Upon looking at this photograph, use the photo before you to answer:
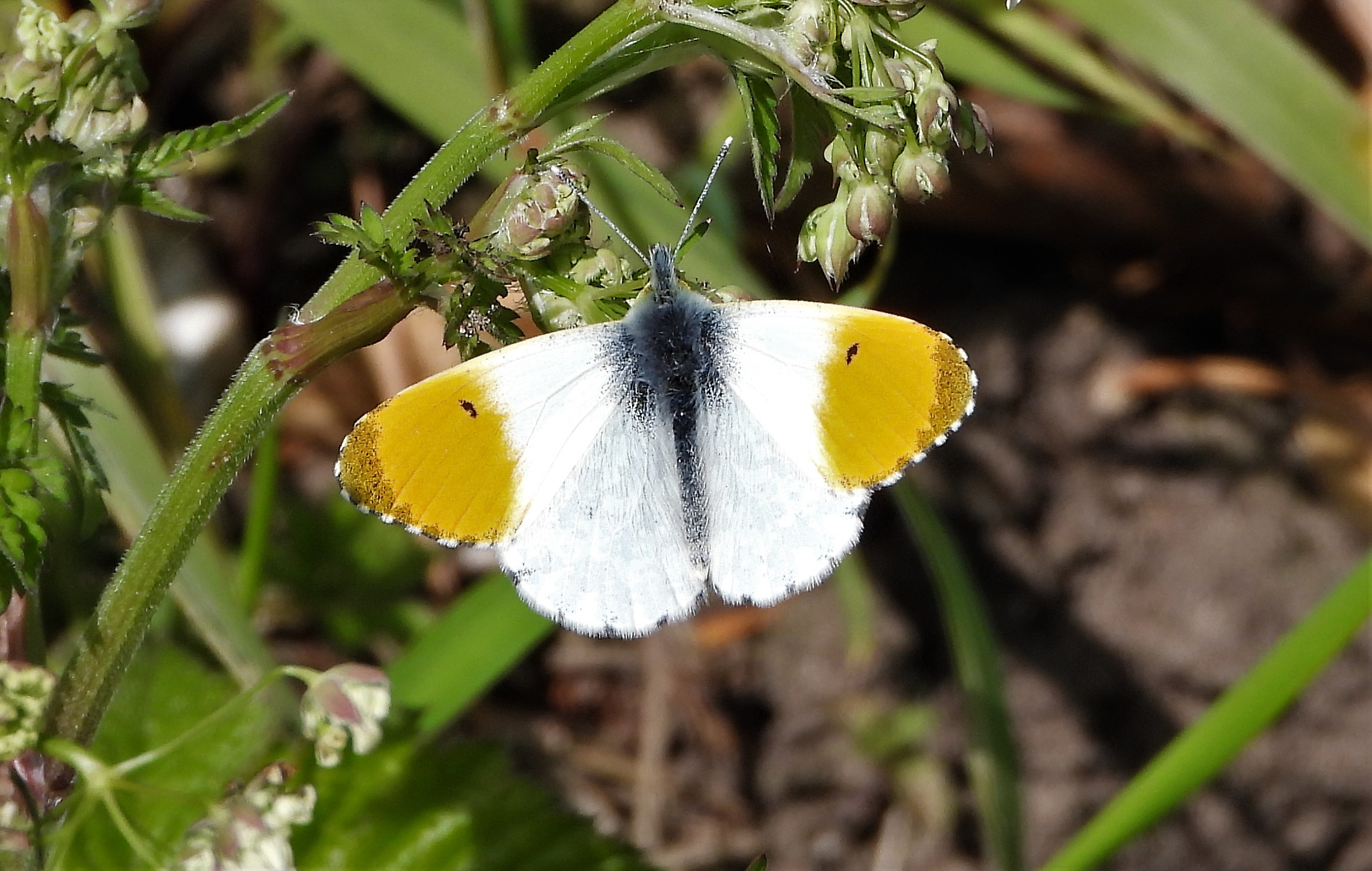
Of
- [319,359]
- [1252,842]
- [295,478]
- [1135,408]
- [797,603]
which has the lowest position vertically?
[295,478]

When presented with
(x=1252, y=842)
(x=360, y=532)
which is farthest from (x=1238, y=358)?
(x=360, y=532)

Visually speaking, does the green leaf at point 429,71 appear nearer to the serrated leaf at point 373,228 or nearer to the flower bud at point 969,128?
the flower bud at point 969,128

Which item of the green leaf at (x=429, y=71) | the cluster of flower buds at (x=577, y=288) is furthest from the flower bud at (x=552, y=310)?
the green leaf at (x=429, y=71)

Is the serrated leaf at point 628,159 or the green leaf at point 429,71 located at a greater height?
the serrated leaf at point 628,159

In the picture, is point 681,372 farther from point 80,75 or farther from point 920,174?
point 80,75

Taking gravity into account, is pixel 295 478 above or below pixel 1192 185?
below

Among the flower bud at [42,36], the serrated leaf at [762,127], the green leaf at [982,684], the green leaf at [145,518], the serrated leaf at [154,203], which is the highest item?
the serrated leaf at [762,127]

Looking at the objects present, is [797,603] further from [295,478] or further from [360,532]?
[295,478]

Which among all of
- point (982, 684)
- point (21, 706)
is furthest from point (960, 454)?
point (21, 706)
